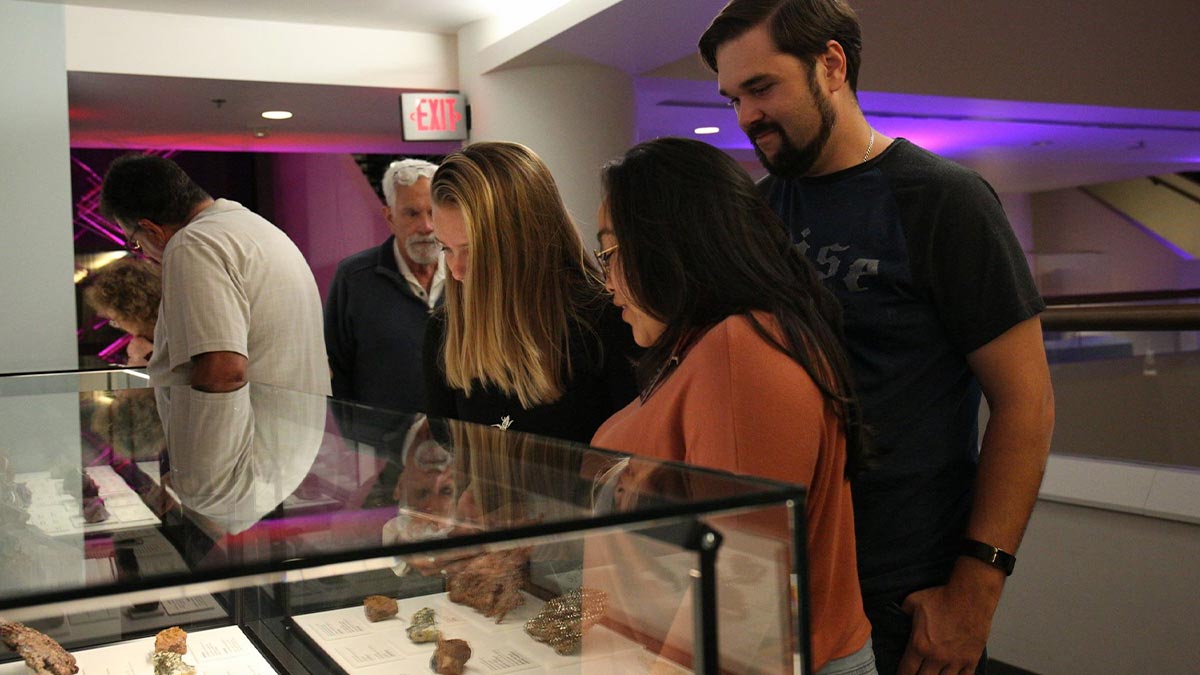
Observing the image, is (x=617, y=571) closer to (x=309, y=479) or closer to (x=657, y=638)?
(x=657, y=638)

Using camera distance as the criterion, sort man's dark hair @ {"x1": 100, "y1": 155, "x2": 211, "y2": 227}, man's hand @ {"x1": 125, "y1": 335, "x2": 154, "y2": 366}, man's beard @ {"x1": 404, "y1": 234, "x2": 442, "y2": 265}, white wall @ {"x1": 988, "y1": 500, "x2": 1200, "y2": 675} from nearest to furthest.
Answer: man's dark hair @ {"x1": 100, "y1": 155, "x2": 211, "y2": 227}
white wall @ {"x1": 988, "y1": 500, "x2": 1200, "y2": 675}
man's beard @ {"x1": 404, "y1": 234, "x2": 442, "y2": 265}
man's hand @ {"x1": 125, "y1": 335, "x2": 154, "y2": 366}

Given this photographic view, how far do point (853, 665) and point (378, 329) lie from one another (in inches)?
100

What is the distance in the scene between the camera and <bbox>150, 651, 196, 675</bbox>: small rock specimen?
1081mm

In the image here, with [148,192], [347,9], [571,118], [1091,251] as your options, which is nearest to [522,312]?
[148,192]

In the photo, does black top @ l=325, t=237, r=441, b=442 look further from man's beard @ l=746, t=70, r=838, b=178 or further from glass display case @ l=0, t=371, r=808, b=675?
glass display case @ l=0, t=371, r=808, b=675

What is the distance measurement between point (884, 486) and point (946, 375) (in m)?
0.16

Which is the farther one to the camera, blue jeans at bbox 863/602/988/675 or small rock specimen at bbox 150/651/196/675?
blue jeans at bbox 863/602/988/675

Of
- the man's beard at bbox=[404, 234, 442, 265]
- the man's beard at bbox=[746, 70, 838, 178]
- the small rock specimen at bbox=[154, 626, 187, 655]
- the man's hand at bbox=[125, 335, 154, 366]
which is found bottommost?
the small rock specimen at bbox=[154, 626, 187, 655]

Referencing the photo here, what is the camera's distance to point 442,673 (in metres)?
0.82

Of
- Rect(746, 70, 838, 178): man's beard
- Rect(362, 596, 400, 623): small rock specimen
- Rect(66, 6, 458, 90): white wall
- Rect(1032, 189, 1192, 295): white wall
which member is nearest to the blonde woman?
Rect(746, 70, 838, 178): man's beard

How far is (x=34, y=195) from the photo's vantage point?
5.03 metres

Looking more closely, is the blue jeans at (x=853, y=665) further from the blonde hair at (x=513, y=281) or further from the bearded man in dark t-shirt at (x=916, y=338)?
the blonde hair at (x=513, y=281)

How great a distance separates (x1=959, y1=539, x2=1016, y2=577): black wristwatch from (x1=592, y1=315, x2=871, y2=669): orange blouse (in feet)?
1.00

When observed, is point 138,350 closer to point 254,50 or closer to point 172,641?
point 254,50
